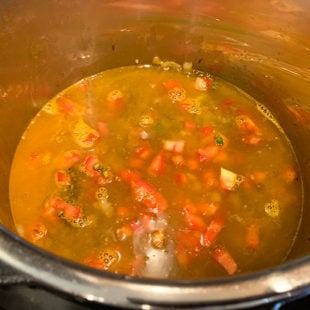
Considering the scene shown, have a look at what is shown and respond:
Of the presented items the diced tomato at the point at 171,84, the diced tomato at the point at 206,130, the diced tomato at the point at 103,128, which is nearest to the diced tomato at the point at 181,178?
the diced tomato at the point at 206,130

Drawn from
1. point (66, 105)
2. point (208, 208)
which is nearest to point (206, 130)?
point (208, 208)

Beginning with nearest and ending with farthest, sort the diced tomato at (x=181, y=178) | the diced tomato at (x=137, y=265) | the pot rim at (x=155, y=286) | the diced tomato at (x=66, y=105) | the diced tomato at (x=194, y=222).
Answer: the pot rim at (x=155, y=286)
the diced tomato at (x=137, y=265)
the diced tomato at (x=194, y=222)
the diced tomato at (x=181, y=178)
the diced tomato at (x=66, y=105)

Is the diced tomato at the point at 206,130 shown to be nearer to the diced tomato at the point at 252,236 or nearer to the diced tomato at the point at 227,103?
the diced tomato at the point at 227,103

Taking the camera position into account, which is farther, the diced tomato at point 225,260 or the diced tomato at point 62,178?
the diced tomato at point 62,178

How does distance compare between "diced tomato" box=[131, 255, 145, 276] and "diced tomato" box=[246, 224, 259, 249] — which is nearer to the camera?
"diced tomato" box=[131, 255, 145, 276]

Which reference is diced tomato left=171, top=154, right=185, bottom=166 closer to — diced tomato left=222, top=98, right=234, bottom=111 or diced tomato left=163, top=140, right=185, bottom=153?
diced tomato left=163, top=140, right=185, bottom=153

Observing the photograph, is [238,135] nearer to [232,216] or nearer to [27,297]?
[232,216]

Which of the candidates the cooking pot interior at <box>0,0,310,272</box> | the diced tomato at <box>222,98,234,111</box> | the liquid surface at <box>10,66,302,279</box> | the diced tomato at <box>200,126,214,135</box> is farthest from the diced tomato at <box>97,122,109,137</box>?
the diced tomato at <box>222,98,234,111</box>

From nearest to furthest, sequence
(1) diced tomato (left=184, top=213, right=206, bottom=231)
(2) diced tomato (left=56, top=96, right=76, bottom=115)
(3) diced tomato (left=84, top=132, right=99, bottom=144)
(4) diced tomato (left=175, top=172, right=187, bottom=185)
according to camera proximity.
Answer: (1) diced tomato (left=184, top=213, right=206, bottom=231) < (4) diced tomato (left=175, top=172, right=187, bottom=185) < (3) diced tomato (left=84, top=132, right=99, bottom=144) < (2) diced tomato (left=56, top=96, right=76, bottom=115)
